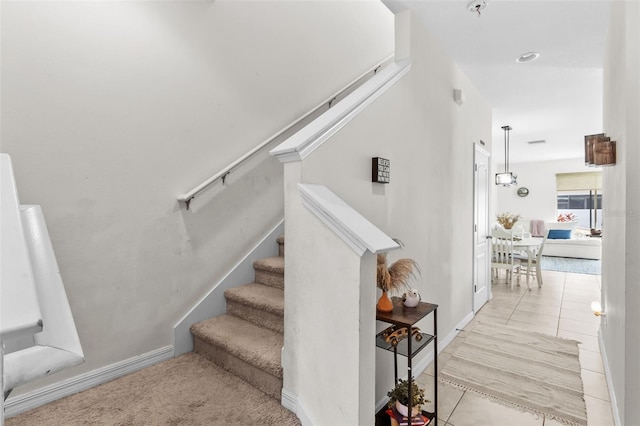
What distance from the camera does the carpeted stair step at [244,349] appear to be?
175 centimetres

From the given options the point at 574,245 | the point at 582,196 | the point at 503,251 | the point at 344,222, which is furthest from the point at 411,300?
the point at 582,196

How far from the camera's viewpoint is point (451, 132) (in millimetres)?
3207

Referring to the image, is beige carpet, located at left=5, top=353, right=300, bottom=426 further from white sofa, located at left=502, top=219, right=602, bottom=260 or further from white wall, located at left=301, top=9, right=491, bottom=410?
white sofa, located at left=502, top=219, right=602, bottom=260

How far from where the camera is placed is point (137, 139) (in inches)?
78.4

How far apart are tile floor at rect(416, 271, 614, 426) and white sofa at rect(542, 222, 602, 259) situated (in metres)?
2.69

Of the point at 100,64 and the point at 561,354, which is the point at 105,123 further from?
the point at 561,354

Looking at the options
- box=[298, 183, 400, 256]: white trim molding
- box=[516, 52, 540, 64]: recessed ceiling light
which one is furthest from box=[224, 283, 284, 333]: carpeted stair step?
box=[516, 52, 540, 64]: recessed ceiling light

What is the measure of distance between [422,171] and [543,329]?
2504 millimetres

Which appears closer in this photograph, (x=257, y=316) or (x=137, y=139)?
(x=137, y=139)

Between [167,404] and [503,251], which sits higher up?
[503,251]

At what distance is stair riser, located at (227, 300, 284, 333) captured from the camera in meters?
2.06

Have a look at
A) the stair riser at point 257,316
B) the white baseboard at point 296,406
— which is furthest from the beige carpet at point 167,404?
the stair riser at point 257,316

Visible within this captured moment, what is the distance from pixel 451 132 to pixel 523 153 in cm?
728

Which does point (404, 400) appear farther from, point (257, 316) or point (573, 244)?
point (573, 244)
